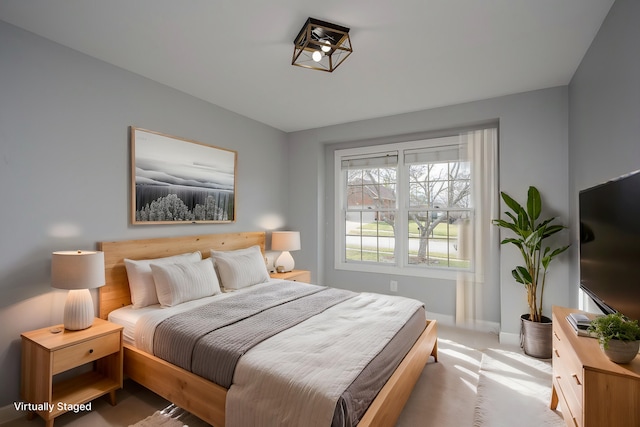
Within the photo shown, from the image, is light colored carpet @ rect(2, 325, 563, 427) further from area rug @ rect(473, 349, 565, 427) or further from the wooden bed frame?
the wooden bed frame

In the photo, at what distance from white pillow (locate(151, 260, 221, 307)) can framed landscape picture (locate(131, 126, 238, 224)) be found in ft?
1.94

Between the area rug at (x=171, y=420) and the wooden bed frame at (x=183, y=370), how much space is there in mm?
149

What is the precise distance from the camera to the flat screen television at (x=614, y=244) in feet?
4.32

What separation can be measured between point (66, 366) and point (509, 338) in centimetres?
394

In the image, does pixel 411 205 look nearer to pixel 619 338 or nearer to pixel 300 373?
pixel 619 338

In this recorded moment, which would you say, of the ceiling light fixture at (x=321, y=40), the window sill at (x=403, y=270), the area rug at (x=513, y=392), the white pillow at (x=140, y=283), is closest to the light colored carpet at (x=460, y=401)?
the area rug at (x=513, y=392)

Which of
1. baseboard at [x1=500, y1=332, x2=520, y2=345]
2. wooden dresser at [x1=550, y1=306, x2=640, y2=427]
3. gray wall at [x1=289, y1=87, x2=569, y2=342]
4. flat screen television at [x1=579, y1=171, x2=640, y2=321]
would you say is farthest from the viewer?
baseboard at [x1=500, y1=332, x2=520, y2=345]

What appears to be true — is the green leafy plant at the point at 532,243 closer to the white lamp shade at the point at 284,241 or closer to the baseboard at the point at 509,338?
the baseboard at the point at 509,338

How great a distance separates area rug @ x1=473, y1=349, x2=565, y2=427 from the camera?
2.04 m

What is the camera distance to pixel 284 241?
4.11m

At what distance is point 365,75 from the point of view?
2789mm

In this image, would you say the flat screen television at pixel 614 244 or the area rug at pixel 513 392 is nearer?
the flat screen television at pixel 614 244

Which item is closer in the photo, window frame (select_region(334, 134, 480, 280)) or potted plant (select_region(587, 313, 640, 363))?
potted plant (select_region(587, 313, 640, 363))

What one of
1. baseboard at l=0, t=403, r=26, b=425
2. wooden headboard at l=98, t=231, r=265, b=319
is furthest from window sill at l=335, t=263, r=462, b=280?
baseboard at l=0, t=403, r=26, b=425
